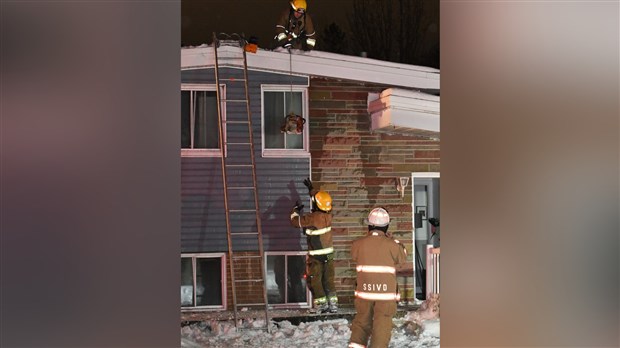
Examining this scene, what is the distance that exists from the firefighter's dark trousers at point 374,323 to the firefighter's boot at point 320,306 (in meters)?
1.60

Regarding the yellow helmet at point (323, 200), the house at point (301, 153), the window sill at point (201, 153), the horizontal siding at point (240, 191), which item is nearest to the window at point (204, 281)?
the house at point (301, 153)

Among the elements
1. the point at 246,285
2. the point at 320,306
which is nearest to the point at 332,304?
the point at 320,306

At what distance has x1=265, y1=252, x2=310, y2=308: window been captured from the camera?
27.0 ft

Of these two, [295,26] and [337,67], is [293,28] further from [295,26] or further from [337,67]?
[337,67]

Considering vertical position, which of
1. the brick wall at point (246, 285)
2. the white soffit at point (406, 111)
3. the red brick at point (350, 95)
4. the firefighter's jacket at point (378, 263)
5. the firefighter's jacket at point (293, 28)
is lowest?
the brick wall at point (246, 285)

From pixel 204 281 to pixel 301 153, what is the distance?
184 cm

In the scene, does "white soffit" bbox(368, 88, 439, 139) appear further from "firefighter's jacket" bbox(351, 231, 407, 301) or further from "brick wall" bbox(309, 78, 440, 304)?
"firefighter's jacket" bbox(351, 231, 407, 301)

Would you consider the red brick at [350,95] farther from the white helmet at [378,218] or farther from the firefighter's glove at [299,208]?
the white helmet at [378,218]

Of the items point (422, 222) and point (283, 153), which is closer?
point (283, 153)

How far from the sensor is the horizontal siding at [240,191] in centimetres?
802

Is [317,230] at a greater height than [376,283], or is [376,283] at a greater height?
[317,230]

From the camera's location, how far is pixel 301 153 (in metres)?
8.30

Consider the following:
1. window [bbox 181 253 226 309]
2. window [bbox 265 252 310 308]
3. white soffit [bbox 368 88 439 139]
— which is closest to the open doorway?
white soffit [bbox 368 88 439 139]
